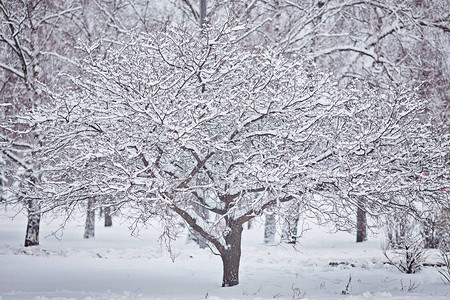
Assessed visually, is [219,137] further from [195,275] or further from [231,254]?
[195,275]

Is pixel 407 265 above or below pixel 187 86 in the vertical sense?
below

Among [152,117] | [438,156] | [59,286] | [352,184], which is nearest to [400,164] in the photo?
[438,156]

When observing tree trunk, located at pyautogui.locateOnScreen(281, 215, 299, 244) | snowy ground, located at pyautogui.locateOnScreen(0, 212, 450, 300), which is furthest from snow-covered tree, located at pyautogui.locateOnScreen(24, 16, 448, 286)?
snowy ground, located at pyautogui.locateOnScreen(0, 212, 450, 300)

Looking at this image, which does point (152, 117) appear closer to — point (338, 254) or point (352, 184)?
point (352, 184)

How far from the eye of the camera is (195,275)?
10.9 m

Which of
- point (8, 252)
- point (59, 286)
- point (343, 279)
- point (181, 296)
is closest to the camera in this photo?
point (181, 296)

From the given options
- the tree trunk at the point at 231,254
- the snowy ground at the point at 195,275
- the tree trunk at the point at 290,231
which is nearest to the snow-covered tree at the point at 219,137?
the tree trunk at the point at 231,254

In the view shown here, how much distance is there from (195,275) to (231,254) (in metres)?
2.66

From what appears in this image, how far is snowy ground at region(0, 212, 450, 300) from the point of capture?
8.42 m

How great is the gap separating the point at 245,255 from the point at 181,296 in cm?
646

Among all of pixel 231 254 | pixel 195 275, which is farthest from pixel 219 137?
pixel 195 275

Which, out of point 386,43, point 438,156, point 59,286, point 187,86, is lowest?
point 59,286

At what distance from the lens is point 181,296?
8078mm

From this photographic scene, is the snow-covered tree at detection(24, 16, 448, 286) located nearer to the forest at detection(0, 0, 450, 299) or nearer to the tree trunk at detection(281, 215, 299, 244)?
the forest at detection(0, 0, 450, 299)
